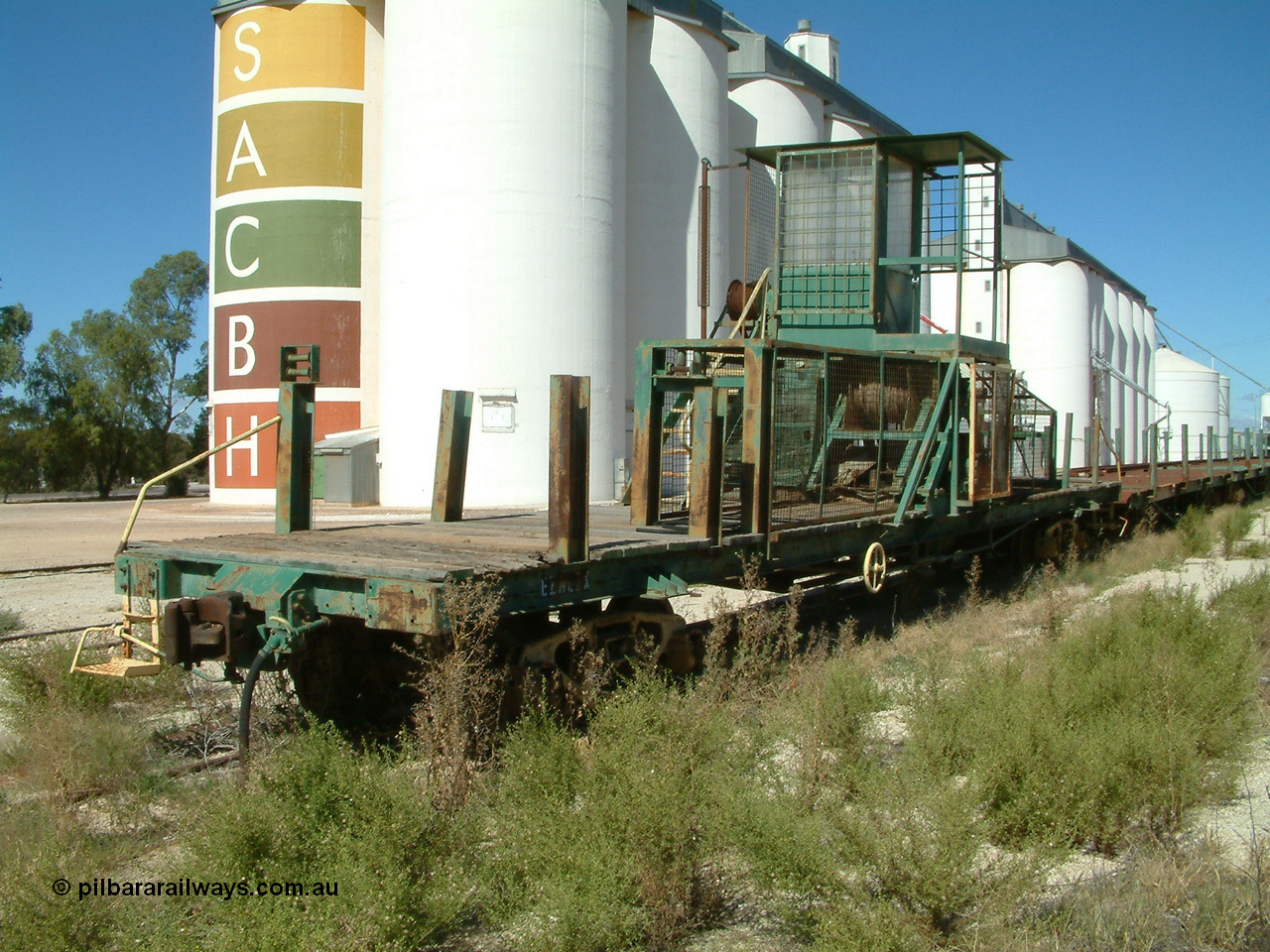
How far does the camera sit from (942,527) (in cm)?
1013

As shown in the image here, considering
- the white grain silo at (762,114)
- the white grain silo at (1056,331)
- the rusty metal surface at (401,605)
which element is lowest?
the rusty metal surface at (401,605)

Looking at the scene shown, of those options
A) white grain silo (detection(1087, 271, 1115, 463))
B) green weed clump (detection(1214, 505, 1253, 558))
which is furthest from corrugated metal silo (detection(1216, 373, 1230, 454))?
green weed clump (detection(1214, 505, 1253, 558))

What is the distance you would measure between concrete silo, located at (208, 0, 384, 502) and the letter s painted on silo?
4cm

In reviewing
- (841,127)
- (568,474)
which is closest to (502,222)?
(841,127)

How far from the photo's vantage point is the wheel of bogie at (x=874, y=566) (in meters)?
8.49

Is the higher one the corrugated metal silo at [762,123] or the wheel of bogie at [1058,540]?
the corrugated metal silo at [762,123]

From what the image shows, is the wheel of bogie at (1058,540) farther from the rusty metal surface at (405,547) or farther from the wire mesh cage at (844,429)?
the rusty metal surface at (405,547)

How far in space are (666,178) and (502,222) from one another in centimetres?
565

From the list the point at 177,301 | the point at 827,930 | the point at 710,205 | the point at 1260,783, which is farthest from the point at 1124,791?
the point at 177,301


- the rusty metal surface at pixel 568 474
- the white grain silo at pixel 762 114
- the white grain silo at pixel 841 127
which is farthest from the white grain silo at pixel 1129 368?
the rusty metal surface at pixel 568 474

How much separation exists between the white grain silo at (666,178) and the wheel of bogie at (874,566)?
18.0 metres

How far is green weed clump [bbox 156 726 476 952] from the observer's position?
10.9 feet

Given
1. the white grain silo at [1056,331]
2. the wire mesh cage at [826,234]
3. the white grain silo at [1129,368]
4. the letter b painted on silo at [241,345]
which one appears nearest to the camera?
the wire mesh cage at [826,234]

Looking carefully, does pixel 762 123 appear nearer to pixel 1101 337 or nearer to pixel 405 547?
pixel 1101 337
